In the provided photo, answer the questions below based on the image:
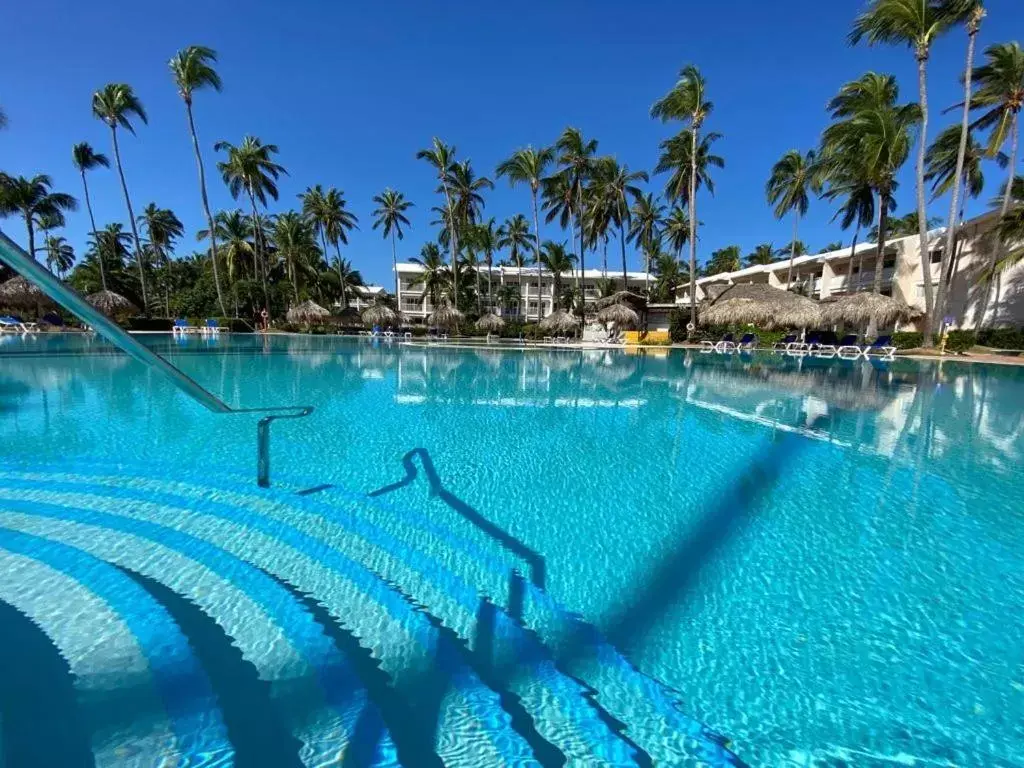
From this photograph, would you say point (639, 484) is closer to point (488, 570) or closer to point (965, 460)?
point (488, 570)

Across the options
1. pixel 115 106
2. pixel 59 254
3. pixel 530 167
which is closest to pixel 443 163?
pixel 530 167

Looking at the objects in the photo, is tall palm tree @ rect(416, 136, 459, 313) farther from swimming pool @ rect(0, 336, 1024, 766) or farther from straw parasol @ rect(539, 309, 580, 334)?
swimming pool @ rect(0, 336, 1024, 766)

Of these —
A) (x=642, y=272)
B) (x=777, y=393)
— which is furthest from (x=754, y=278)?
(x=777, y=393)

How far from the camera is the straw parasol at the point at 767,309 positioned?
76.4 feet

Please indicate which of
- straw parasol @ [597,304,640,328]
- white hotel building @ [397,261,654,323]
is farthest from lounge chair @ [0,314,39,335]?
straw parasol @ [597,304,640,328]

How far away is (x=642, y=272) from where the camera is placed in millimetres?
58375

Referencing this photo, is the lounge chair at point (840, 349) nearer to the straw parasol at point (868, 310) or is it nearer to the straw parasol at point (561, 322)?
the straw parasol at point (868, 310)

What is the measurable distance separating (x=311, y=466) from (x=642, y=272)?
58017 millimetres

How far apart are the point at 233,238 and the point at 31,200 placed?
1207 cm

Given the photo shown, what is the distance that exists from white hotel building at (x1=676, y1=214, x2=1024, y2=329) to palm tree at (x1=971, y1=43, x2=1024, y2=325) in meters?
1.94

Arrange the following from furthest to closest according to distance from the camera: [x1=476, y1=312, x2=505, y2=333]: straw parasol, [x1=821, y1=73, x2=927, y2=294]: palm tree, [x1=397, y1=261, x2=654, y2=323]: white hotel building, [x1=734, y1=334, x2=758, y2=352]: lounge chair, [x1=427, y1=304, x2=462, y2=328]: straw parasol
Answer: [x1=397, y1=261, x2=654, y2=323]: white hotel building < [x1=476, y1=312, x2=505, y2=333]: straw parasol < [x1=427, y1=304, x2=462, y2=328]: straw parasol < [x1=734, y1=334, x2=758, y2=352]: lounge chair < [x1=821, y1=73, x2=927, y2=294]: palm tree

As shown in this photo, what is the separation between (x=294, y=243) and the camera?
1501 inches

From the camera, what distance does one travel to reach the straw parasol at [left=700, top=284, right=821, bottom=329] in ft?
76.4

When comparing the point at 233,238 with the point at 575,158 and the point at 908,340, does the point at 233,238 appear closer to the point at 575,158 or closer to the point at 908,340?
the point at 575,158
